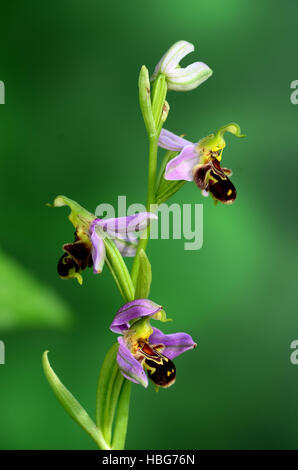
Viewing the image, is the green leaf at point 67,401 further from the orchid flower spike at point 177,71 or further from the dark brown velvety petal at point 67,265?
the orchid flower spike at point 177,71

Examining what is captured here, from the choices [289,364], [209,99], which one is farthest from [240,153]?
[289,364]

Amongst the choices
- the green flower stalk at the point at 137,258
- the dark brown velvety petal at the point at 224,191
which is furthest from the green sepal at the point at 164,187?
the dark brown velvety petal at the point at 224,191

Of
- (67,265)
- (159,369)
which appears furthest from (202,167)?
(159,369)

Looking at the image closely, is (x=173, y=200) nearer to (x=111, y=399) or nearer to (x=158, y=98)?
(x=158, y=98)

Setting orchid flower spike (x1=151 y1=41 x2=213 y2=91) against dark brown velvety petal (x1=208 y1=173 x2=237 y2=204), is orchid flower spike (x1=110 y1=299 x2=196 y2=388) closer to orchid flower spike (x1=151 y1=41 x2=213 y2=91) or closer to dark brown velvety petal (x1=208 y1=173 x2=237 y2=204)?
dark brown velvety petal (x1=208 y1=173 x2=237 y2=204)

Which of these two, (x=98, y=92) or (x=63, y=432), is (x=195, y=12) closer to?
(x=98, y=92)

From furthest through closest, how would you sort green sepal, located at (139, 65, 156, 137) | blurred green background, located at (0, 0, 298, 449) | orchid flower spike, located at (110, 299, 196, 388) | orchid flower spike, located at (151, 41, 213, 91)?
Result: blurred green background, located at (0, 0, 298, 449)
orchid flower spike, located at (151, 41, 213, 91)
green sepal, located at (139, 65, 156, 137)
orchid flower spike, located at (110, 299, 196, 388)

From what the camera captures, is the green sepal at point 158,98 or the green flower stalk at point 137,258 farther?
the green sepal at point 158,98

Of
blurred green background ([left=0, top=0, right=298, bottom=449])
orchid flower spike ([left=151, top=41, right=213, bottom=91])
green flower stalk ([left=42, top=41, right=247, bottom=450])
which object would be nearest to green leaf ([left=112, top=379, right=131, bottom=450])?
green flower stalk ([left=42, top=41, right=247, bottom=450])
